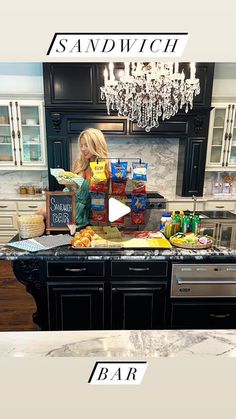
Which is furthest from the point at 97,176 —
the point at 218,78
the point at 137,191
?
the point at 218,78

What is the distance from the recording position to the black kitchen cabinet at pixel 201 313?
1872 mm

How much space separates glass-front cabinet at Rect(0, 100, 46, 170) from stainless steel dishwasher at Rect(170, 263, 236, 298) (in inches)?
121

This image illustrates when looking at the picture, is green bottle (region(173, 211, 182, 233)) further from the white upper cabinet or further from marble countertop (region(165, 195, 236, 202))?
the white upper cabinet

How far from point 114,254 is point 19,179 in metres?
3.37

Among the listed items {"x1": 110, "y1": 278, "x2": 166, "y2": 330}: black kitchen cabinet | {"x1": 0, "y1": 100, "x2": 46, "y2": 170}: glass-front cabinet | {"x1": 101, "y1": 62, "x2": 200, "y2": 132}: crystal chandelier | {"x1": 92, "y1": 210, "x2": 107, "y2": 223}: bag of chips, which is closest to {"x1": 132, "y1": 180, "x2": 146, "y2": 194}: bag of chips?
{"x1": 92, "y1": 210, "x2": 107, "y2": 223}: bag of chips

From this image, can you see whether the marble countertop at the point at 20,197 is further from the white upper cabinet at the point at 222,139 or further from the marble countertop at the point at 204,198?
the white upper cabinet at the point at 222,139

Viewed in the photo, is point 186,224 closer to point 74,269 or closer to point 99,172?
point 99,172

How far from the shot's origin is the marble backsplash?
4566 millimetres

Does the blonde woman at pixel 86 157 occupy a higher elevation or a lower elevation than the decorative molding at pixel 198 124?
lower

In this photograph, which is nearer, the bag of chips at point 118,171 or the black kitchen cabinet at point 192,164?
the bag of chips at point 118,171

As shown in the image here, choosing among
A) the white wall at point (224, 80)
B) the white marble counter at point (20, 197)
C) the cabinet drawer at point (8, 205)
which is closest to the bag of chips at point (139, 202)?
the white marble counter at point (20, 197)

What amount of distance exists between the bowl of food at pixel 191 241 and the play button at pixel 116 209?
0.41 m

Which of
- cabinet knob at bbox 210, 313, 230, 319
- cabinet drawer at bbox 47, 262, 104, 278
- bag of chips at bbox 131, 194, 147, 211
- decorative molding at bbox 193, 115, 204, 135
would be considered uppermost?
decorative molding at bbox 193, 115, 204, 135

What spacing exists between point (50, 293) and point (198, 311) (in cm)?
101
